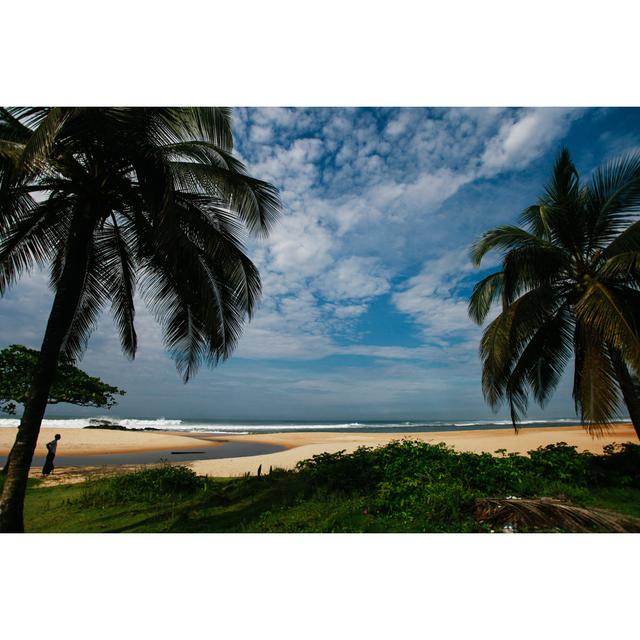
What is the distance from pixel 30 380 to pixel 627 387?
16643 millimetres

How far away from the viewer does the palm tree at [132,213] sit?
173 inches

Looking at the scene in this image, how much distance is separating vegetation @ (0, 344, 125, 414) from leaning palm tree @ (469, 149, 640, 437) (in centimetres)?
1257

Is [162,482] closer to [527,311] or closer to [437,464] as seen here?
[437,464]

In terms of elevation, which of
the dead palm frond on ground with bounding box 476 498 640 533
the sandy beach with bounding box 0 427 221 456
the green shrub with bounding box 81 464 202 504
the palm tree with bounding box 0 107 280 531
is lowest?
the sandy beach with bounding box 0 427 221 456

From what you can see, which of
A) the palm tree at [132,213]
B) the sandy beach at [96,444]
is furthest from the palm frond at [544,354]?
the sandy beach at [96,444]

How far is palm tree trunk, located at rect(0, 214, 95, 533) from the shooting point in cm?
443

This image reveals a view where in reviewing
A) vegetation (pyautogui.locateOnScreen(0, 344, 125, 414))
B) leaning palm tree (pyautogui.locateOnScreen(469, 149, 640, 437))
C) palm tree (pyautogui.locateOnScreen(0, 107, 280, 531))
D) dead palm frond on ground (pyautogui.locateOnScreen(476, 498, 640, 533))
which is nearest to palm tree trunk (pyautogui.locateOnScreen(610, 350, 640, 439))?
leaning palm tree (pyautogui.locateOnScreen(469, 149, 640, 437))

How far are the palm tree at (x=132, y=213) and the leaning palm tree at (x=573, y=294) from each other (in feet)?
14.6

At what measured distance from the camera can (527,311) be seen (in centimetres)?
618

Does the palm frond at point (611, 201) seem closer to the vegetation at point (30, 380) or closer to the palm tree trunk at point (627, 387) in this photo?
the palm tree trunk at point (627, 387)

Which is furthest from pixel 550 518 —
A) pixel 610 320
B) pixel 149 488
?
pixel 149 488

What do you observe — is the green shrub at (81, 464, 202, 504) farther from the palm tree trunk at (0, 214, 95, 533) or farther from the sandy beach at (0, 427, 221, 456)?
the sandy beach at (0, 427, 221, 456)

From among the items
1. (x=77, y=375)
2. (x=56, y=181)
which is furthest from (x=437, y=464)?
(x=77, y=375)

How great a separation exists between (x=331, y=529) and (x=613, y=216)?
6.86 meters
